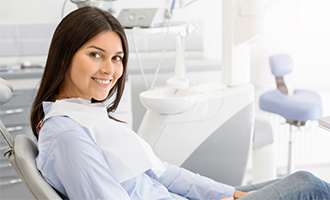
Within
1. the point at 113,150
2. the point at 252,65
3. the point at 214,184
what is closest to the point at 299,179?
the point at 214,184

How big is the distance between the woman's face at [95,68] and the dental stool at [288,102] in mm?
1424

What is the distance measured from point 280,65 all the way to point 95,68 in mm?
1813

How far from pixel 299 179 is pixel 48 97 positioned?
0.72 metres

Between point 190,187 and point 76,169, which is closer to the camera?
point 76,169

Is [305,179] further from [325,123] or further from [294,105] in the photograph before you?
[294,105]

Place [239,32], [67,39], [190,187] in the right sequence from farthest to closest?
[239,32], [190,187], [67,39]

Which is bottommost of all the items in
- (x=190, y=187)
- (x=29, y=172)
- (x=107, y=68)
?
(x=190, y=187)

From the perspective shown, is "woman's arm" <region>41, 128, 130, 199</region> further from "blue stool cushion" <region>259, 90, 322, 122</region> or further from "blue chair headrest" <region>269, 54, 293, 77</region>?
Result: "blue chair headrest" <region>269, 54, 293, 77</region>

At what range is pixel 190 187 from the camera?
51.7 inches

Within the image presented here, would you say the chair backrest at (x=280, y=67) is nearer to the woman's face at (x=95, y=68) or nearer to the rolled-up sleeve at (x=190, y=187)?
the rolled-up sleeve at (x=190, y=187)

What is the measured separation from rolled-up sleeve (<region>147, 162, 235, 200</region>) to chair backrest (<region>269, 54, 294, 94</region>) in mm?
1393

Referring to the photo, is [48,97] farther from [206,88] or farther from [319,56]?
[319,56]

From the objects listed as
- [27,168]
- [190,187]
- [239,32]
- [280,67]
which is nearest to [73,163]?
[27,168]

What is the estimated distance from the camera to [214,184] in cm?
133
